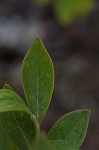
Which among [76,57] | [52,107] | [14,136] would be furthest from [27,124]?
[76,57]

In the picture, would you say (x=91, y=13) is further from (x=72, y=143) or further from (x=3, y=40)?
(x=72, y=143)

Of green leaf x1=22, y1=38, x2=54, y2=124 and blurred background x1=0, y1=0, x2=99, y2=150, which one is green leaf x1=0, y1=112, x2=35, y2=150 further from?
blurred background x1=0, y1=0, x2=99, y2=150

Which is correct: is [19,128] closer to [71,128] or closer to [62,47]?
[71,128]

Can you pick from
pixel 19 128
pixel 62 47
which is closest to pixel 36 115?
pixel 19 128

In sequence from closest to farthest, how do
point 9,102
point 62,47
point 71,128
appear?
point 9,102 < point 71,128 < point 62,47

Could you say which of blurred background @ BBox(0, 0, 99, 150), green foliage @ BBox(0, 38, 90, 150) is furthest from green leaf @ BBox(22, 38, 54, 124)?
blurred background @ BBox(0, 0, 99, 150)

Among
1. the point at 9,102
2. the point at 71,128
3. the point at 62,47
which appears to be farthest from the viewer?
the point at 62,47
